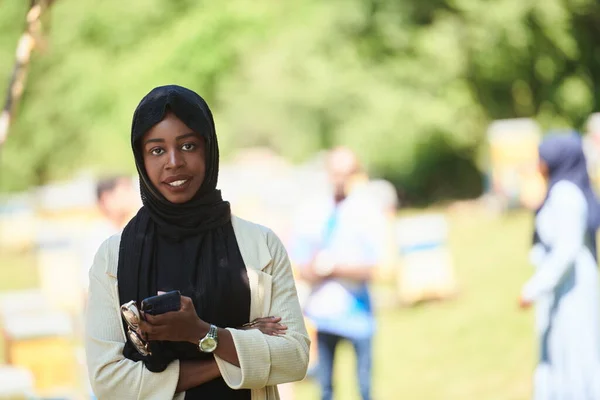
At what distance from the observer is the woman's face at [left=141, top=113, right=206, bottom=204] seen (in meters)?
2.50

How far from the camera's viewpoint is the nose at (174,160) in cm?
249

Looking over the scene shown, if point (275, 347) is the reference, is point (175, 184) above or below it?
above

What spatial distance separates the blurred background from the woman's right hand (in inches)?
436

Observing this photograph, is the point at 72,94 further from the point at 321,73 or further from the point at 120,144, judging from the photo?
the point at 321,73

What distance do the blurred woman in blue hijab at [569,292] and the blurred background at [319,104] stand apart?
7.17 meters

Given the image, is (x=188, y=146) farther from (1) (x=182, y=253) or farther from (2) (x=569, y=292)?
(2) (x=569, y=292)

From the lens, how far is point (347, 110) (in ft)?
87.0

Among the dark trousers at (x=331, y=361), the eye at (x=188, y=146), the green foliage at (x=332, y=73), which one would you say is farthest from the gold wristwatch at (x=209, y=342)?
the green foliage at (x=332, y=73)

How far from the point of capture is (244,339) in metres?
2.47

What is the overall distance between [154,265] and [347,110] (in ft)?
79.4

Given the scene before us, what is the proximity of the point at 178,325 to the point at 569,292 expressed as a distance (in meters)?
4.25

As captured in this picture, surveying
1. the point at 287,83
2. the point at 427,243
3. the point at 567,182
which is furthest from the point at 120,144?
the point at 567,182

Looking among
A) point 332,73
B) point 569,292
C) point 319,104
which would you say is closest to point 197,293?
point 569,292

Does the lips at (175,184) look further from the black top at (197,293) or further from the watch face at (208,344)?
the watch face at (208,344)
